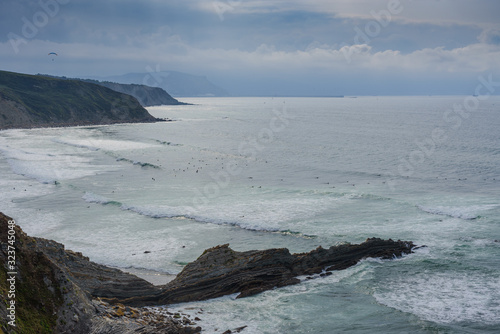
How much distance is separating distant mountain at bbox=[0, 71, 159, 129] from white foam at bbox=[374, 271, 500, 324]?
439 ft

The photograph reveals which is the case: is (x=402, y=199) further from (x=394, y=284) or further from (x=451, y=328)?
(x=451, y=328)

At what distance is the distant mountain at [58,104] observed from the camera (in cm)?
13862

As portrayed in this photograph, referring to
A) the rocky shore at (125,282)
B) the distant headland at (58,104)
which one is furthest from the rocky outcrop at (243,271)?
the distant headland at (58,104)

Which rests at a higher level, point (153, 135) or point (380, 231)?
point (153, 135)

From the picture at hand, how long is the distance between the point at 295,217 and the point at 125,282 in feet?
66.9

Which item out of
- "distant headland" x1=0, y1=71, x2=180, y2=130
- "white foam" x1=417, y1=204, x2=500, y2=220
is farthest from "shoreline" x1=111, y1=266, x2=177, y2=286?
"distant headland" x1=0, y1=71, x2=180, y2=130

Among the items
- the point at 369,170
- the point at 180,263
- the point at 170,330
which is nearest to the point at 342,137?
the point at 369,170

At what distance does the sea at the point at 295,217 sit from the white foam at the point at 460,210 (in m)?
0.18

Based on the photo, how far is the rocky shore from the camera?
15.9 metres

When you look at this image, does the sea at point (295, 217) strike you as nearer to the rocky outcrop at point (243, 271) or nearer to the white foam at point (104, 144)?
the rocky outcrop at point (243, 271)

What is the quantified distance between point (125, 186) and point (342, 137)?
236 feet

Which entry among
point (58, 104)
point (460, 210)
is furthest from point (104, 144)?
point (58, 104)

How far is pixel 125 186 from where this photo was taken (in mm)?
52938

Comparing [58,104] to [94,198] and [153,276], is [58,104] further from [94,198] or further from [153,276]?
[153,276]
